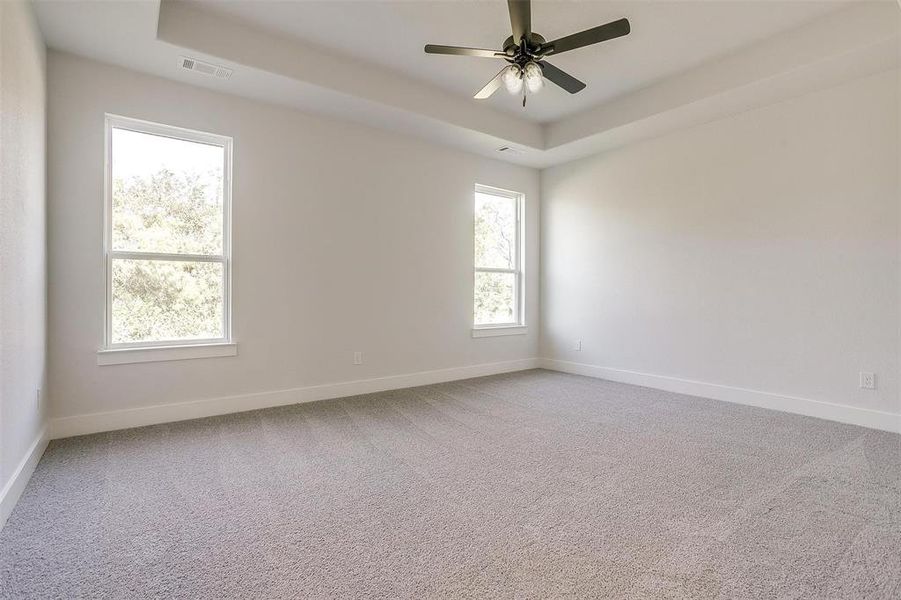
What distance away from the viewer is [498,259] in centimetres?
568

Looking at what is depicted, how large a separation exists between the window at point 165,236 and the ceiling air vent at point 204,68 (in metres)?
0.51

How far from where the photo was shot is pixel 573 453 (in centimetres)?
276

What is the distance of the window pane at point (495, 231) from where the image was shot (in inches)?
216

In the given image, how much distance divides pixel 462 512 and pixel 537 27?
3315 millimetres

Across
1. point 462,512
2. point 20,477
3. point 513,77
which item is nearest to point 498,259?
point 513,77

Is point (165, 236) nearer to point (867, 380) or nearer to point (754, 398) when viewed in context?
point (754, 398)

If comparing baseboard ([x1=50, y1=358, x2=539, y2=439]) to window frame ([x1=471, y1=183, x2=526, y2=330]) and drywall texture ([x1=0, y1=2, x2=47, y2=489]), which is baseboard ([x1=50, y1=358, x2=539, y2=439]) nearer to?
drywall texture ([x1=0, y1=2, x2=47, y2=489])

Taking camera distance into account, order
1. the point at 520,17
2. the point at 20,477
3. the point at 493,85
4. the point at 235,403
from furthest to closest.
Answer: the point at 235,403
the point at 493,85
the point at 520,17
the point at 20,477

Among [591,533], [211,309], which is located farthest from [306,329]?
[591,533]

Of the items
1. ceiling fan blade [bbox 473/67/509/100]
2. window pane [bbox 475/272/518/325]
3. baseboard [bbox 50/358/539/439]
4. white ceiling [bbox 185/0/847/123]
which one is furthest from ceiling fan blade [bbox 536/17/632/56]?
baseboard [bbox 50/358/539/439]

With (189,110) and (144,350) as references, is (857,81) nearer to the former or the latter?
(189,110)

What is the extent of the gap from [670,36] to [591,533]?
11.7 ft

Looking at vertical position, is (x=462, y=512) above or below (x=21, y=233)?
below

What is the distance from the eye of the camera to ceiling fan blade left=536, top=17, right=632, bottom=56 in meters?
2.49
